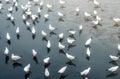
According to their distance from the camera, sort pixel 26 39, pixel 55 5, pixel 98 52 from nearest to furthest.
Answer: pixel 98 52, pixel 26 39, pixel 55 5

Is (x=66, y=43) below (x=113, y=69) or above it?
above

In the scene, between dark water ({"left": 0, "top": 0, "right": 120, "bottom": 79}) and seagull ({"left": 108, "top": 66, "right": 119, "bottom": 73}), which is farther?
dark water ({"left": 0, "top": 0, "right": 120, "bottom": 79})

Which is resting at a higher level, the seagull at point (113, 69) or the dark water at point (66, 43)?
the dark water at point (66, 43)

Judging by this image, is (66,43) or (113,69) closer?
(113,69)

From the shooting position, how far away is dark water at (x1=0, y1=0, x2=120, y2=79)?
23.8m

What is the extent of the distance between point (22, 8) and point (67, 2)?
5.40 metres

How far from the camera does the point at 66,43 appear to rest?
27703 millimetres

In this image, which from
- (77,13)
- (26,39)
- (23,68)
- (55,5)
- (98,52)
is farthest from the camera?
(55,5)

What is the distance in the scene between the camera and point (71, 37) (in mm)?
28938

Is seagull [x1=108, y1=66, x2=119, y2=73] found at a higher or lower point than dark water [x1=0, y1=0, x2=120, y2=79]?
lower

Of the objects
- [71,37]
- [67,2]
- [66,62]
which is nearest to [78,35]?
[71,37]

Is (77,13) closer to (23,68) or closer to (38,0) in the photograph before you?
(38,0)

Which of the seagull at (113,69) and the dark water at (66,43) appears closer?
the seagull at (113,69)

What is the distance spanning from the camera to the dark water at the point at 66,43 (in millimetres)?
23797
